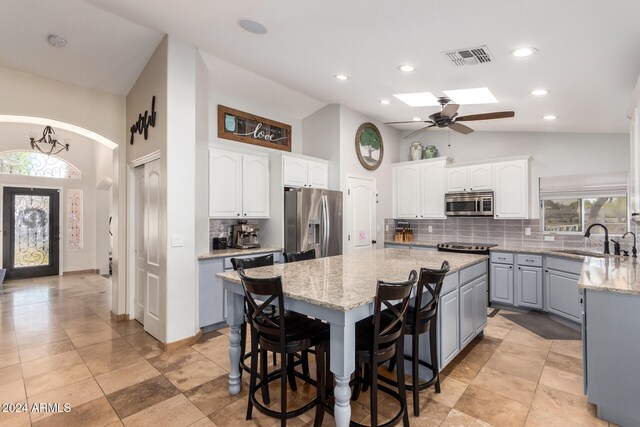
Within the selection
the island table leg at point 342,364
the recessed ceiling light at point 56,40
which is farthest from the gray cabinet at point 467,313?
the recessed ceiling light at point 56,40

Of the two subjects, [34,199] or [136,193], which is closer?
[136,193]

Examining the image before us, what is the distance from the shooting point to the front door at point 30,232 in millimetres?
6898

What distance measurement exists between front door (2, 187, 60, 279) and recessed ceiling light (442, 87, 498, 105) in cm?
854

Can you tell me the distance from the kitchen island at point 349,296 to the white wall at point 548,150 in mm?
2509

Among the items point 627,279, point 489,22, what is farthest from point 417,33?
point 627,279

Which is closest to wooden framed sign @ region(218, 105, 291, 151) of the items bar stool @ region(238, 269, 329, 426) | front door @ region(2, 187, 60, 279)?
bar stool @ region(238, 269, 329, 426)

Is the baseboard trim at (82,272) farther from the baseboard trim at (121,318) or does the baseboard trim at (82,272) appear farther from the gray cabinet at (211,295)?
the gray cabinet at (211,295)

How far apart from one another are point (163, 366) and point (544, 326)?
14.1ft

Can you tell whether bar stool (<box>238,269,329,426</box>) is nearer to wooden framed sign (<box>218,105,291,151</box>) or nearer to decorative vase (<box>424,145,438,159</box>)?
wooden framed sign (<box>218,105,291,151</box>)

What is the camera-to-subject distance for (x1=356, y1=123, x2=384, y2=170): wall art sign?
5422 mm

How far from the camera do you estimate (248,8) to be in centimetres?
256

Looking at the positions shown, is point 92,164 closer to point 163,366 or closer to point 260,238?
point 260,238

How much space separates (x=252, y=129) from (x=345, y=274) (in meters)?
3.25

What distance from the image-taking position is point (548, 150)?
480 centimetres
